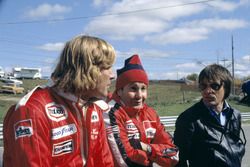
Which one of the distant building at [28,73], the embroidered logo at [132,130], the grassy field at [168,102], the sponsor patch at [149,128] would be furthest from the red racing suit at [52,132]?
the distant building at [28,73]

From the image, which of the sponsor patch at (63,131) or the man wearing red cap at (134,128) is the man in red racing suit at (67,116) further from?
the man wearing red cap at (134,128)

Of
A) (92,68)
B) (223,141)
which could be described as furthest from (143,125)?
(92,68)

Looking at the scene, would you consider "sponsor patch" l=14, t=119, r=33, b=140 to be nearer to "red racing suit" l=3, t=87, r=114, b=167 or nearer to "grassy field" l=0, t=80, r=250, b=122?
"red racing suit" l=3, t=87, r=114, b=167

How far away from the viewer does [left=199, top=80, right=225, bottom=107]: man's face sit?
342 centimetres

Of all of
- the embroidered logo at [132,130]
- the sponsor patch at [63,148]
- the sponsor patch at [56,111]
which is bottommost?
the embroidered logo at [132,130]

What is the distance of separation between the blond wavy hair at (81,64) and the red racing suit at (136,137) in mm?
779

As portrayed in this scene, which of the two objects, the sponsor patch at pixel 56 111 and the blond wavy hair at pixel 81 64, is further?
the blond wavy hair at pixel 81 64

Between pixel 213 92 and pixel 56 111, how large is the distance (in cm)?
165

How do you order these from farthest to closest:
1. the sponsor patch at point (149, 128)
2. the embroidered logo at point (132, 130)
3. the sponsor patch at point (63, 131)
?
the sponsor patch at point (149, 128) → the embroidered logo at point (132, 130) → the sponsor patch at point (63, 131)

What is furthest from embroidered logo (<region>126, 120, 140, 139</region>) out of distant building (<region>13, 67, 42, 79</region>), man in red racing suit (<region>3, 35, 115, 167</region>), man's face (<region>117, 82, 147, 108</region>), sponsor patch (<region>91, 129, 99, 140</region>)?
distant building (<region>13, 67, 42, 79</region>)

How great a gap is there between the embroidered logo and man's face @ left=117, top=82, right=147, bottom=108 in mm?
144

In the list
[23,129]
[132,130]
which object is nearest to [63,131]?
[23,129]

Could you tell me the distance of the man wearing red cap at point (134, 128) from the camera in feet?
9.90

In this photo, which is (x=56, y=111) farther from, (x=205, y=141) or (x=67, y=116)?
(x=205, y=141)
